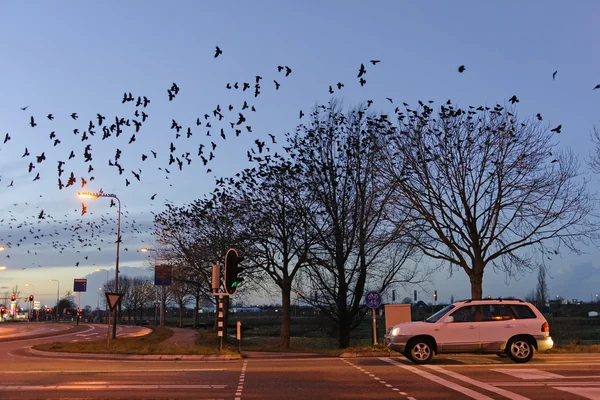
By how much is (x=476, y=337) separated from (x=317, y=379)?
566 centimetres

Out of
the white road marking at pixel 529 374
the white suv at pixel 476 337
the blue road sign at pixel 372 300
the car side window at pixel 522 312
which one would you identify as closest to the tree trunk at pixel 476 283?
the blue road sign at pixel 372 300

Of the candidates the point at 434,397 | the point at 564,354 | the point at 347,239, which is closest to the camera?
the point at 434,397

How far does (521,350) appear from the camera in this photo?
1695 centimetres

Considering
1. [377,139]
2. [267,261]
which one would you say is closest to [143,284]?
[267,261]

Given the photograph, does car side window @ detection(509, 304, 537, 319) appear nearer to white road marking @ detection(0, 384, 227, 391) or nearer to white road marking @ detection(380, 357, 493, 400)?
white road marking @ detection(380, 357, 493, 400)

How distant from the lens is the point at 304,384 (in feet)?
42.4

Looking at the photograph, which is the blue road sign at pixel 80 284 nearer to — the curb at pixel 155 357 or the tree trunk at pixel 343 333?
the tree trunk at pixel 343 333

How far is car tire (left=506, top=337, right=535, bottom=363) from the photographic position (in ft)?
55.5

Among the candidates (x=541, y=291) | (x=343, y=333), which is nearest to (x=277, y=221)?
(x=343, y=333)

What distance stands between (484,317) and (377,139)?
11.7 meters

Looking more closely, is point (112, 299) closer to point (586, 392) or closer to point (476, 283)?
point (476, 283)

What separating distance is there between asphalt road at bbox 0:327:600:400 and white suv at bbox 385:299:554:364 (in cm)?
43

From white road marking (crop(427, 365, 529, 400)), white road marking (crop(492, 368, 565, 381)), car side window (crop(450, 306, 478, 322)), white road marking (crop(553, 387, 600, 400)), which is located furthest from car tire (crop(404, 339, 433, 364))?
white road marking (crop(553, 387, 600, 400))

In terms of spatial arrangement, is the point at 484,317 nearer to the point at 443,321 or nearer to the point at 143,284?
the point at 443,321
